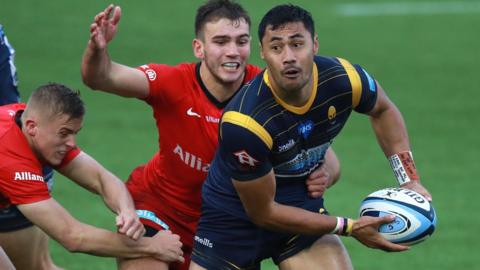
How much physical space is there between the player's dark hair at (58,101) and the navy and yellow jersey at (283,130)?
105cm

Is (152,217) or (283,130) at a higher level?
(283,130)

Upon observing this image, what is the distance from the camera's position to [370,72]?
20406 mm

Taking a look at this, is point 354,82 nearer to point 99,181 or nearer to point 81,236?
point 99,181

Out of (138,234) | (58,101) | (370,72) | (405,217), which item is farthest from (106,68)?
(370,72)

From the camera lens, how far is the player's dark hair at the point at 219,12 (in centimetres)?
908

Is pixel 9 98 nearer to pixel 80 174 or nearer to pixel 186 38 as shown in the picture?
pixel 80 174

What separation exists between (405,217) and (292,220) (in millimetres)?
817

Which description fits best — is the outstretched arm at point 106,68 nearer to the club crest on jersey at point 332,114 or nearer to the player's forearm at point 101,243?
the player's forearm at point 101,243

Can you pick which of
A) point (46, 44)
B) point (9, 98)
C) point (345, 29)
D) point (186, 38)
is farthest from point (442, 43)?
point (9, 98)

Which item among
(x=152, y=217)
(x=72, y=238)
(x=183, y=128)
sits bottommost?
(x=72, y=238)

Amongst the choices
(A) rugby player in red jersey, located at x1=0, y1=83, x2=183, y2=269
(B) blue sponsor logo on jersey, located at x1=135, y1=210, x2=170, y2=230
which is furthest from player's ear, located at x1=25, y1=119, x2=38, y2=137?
(B) blue sponsor logo on jersey, located at x1=135, y1=210, x2=170, y2=230

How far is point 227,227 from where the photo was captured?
28.2ft

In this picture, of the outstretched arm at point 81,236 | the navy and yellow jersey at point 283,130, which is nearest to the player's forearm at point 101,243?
the outstretched arm at point 81,236

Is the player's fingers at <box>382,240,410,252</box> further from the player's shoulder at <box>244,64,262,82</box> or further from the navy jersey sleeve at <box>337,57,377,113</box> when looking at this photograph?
the player's shoulder at <box>244,64,262,82</box>
